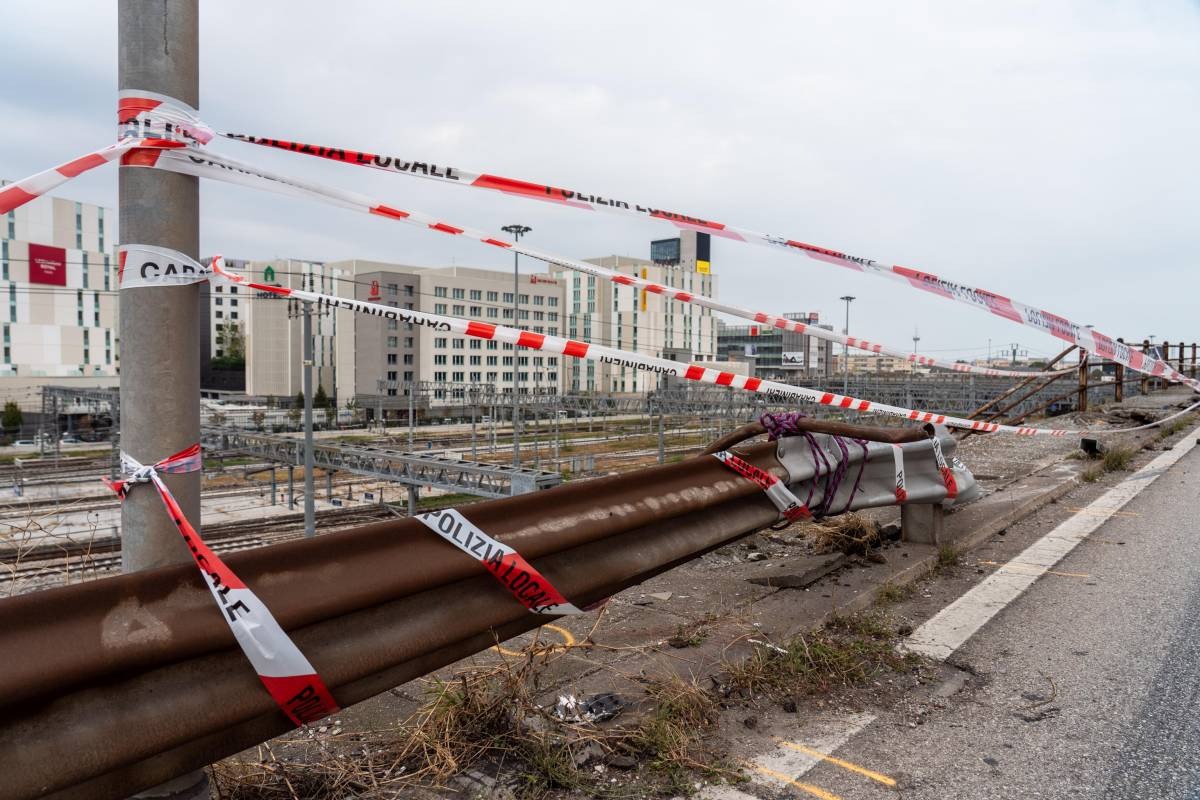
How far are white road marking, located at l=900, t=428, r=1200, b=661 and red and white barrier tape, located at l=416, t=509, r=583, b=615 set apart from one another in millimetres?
1999

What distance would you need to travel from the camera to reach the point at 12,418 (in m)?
56.6

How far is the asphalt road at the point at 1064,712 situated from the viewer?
2.54 meters

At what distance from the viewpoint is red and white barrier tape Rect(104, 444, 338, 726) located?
6.27ft

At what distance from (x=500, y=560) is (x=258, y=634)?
77 cm

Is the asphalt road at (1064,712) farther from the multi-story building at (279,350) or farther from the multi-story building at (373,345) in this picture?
the multi-story building at (279,350)

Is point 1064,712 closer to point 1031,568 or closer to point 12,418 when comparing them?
point 1031,568

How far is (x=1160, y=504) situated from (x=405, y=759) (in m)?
7.58

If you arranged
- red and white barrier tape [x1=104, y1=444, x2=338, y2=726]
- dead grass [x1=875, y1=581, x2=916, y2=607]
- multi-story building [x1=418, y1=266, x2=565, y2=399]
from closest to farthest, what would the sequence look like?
red and white barrier tape [x1=104, y1=444, x2=338, y2=726] < dead grass [x1=875, y1=581, x2=916, y2=607] < multi-story building [x1=418, y1=266, x2=565, y2=399]

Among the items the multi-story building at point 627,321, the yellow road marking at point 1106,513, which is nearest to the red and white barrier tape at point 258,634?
the yellow road marking at point 1106,513

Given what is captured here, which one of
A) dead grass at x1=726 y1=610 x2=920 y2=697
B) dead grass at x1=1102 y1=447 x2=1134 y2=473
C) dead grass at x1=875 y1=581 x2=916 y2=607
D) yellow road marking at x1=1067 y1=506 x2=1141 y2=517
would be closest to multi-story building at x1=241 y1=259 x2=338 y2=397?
dead grass at x1=1102 y1=447 x2=1134 y2=473

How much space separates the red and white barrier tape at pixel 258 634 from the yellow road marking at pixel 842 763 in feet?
5.33

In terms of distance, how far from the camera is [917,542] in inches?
212

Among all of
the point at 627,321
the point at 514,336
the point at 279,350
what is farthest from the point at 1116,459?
the point at 627,321

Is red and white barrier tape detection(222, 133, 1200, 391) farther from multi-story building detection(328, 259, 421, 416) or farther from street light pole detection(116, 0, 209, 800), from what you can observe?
multi-story building detection(328, 259, 421, 416)
